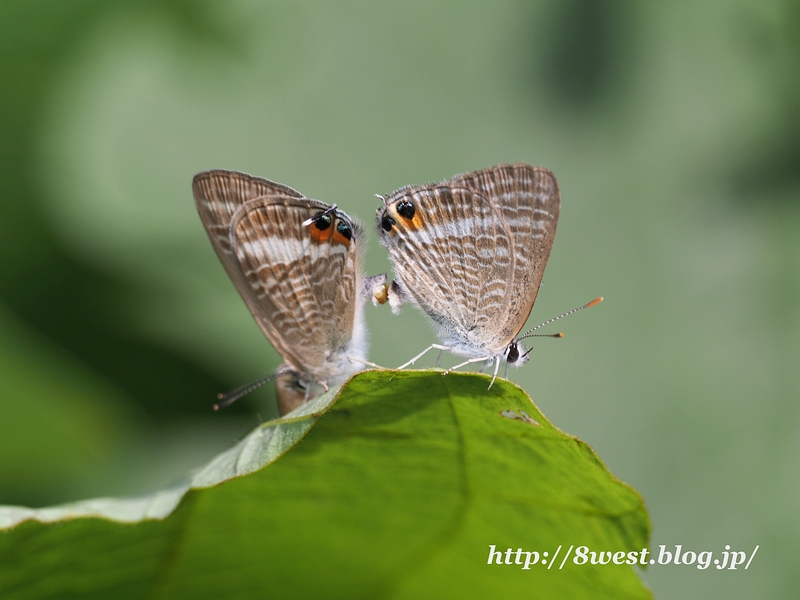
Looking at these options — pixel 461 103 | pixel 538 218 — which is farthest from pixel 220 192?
pixel 461 103

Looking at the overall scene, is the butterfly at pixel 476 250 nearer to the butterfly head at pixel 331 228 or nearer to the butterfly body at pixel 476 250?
the butterfly body at pixel 476 250

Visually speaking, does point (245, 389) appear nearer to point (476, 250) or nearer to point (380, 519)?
point (476, 250)

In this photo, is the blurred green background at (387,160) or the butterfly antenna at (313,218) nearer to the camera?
the butterfly antenna at (313,218)

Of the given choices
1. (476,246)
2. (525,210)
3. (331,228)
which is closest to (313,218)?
(331,228)

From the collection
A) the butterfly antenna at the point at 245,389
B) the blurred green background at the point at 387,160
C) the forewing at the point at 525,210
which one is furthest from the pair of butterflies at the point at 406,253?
the blurred green background at the point at 387,160

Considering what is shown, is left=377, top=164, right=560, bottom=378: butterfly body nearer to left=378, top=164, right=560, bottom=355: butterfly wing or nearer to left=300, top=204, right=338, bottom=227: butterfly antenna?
→ left=378, top=164, right=560, bottom=355: butterfly wing

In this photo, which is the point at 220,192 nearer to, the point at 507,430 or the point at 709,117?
the point at 507,430

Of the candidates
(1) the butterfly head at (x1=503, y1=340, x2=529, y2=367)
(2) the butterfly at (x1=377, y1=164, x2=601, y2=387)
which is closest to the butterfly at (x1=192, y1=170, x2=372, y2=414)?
(2) the butterfly at (x1=377, y1=164, x2=601, y2=387)
